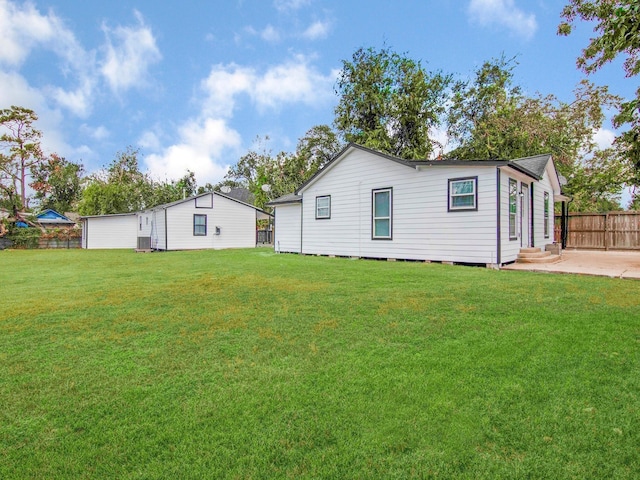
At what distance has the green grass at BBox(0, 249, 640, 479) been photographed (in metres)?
1.73

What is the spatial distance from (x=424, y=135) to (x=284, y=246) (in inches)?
593

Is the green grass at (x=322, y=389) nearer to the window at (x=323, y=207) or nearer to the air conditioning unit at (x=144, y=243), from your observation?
the window at (x=323, y=207)

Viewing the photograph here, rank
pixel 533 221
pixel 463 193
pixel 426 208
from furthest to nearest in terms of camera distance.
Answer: pixel 533 221
pixel 426 208
pixel 463 193

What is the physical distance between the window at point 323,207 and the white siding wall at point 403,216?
0.20 meters

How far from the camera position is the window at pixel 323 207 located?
43.4 ft

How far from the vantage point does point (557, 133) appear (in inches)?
759

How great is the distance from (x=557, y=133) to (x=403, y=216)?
46.2ft

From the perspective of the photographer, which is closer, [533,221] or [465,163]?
[465,163]

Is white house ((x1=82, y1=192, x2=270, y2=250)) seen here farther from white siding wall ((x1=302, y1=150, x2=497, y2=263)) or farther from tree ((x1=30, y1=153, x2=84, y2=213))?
tree ((x1=30, y1=153, x2=84, y2=213))

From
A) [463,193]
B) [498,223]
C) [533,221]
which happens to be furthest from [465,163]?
[533,221]

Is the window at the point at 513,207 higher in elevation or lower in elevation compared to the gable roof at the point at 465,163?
lower

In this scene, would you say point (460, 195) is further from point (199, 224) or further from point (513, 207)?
point (199, 224)

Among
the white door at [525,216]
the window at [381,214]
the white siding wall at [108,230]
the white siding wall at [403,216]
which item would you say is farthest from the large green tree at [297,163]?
the white door at [525,216]

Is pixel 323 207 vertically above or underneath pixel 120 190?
underneath
